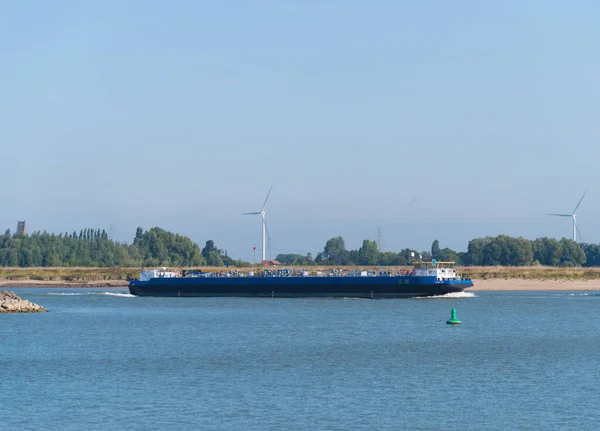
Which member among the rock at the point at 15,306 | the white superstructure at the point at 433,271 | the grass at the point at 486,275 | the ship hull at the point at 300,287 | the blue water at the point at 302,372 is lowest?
the blue water at the point at 302,372

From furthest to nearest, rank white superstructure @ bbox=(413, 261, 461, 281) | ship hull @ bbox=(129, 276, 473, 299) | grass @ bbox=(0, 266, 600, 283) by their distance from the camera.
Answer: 1. grass @ bbox=(0, 266, 600, 283)
2. white superstructure @ bbox=(413, 261, 461, 281)
3. ship hull @ bbox=(129, 276, 473, 299)

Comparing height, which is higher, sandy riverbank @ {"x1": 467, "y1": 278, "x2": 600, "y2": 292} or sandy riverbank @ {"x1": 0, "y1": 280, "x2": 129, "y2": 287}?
sandy riverbank @ {"x1": 0, "y1": 280, "x2": 129, "y2": 287}

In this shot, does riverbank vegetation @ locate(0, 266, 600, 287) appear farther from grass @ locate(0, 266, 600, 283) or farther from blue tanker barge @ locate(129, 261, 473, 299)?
blue tanker barge @ locate(129, 261, 473, 299)

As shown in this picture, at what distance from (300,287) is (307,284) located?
4.03 ft

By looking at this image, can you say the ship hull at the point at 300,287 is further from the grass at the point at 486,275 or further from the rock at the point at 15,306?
the rock at the point at 15,306

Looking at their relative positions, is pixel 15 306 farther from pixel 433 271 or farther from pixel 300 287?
pixel 433 271

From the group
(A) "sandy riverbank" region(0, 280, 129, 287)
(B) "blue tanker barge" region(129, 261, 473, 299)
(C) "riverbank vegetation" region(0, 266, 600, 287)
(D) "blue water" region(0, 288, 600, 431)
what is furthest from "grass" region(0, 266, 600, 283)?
(D) "blue water" region(0, 288, 600, 431)

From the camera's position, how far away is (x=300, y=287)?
123625 millimetres

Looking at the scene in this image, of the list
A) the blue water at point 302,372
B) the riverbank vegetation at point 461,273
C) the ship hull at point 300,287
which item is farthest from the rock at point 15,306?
the riverbank vegetation at point 461,273

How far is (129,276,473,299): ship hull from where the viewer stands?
378 feet

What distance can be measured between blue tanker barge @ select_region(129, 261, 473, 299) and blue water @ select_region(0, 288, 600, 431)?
82.4ft

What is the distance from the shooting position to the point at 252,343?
64.4 metres

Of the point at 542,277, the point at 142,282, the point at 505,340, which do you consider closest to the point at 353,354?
the point at 505,340

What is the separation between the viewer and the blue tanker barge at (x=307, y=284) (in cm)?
11544
